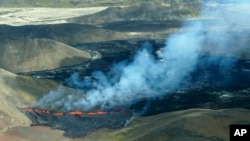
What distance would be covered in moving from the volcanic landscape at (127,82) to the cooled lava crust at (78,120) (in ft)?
0.47

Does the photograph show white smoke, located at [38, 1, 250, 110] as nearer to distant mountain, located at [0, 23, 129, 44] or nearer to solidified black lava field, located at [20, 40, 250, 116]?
solidified black lava field, located at [20, 40, 250, 116]

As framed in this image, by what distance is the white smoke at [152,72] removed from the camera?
237 ft

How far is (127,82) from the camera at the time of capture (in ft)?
280

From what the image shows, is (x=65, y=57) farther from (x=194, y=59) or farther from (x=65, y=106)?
(x=65, y=106)

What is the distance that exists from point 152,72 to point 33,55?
32.5m

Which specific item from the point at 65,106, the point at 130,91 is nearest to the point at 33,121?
the point at 65,106


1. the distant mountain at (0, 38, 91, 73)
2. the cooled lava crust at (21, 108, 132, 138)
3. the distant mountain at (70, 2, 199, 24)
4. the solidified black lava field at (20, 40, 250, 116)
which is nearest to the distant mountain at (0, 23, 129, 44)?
the solidified black lava field at (20, 40, 250, 116)

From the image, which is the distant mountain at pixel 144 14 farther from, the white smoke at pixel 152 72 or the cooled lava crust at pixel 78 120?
the cooled lava crust at pixel 78 120

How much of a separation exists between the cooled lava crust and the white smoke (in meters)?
2.46

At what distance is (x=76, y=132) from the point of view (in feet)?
195

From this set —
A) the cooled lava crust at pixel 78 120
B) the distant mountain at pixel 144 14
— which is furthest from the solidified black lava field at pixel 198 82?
the distant mountain at pixel 144 14

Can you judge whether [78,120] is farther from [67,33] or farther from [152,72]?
[67,33]

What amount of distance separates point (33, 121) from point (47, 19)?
138116 millimetres

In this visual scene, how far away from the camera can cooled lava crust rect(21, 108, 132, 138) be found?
60.9 meters
